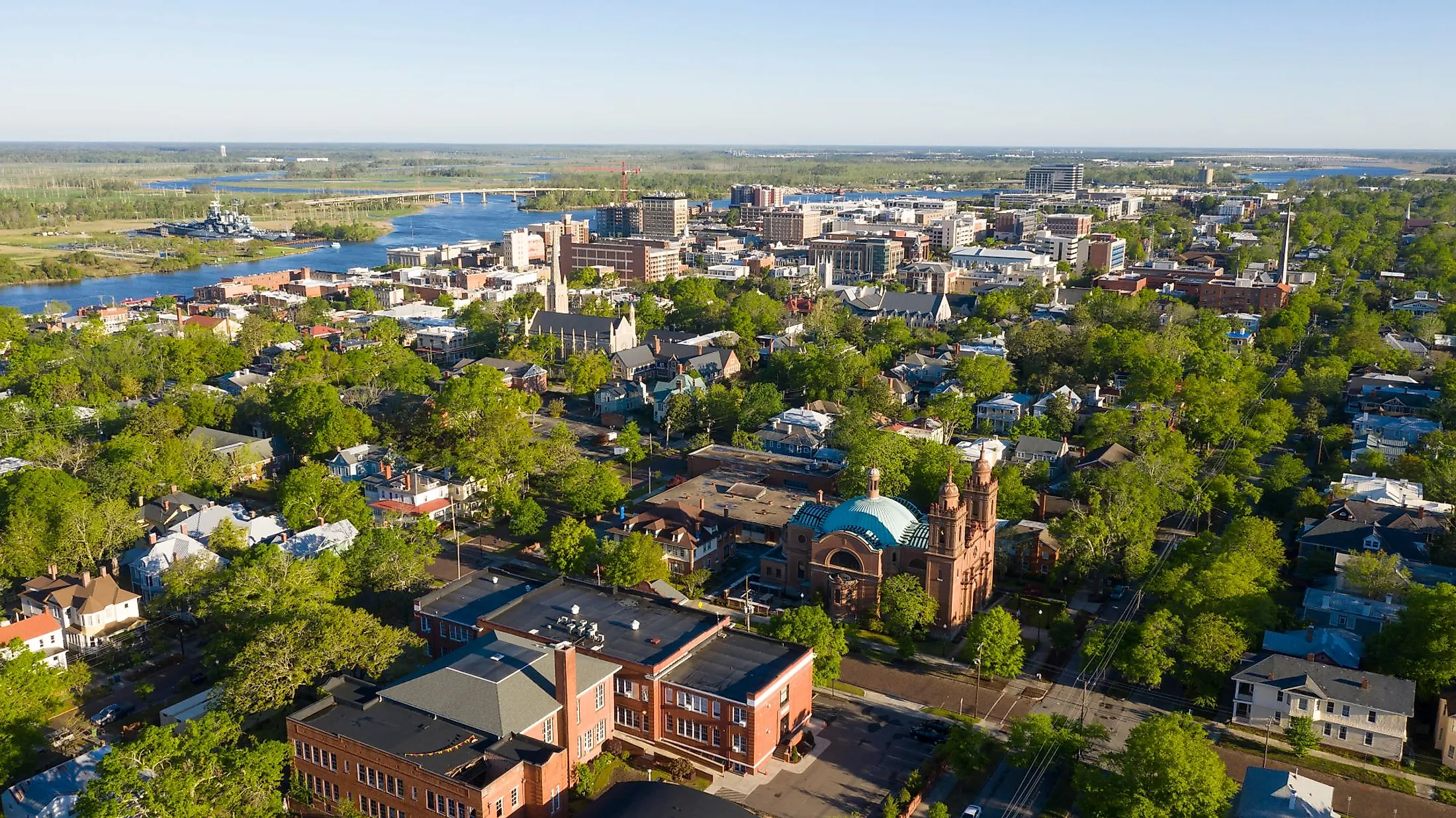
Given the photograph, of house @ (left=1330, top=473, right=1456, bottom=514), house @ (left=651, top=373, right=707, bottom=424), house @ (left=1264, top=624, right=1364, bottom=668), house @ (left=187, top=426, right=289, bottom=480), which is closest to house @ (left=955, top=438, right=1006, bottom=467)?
house @ (left=1330, top=473, right=1456, bottom=514)

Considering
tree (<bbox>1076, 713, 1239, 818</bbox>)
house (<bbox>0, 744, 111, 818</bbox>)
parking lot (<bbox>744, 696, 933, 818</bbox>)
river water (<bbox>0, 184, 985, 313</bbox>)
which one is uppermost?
river water (<bbox>0, 184, 985, 313</bbox>)

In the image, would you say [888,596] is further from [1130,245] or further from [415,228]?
[415,228]

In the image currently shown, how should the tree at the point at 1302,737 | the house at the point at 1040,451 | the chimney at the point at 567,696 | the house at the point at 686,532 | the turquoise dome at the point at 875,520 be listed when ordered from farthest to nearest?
the house at the point at 1040,451 → the house at the point at 686,532 → the turquoise dome at the point at 875,520 → the tree at the point at 1302,737 → the chimney at the point at 567,696

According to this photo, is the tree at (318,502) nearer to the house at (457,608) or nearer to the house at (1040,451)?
the house at (457,608)

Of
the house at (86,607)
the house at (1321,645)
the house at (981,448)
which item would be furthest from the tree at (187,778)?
the house at (981,448)

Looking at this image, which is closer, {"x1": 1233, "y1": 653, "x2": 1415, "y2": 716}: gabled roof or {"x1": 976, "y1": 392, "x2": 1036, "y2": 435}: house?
{"x1": 1233, "y1": 653, "x2": 1415, "y2": 716}: gabled roof

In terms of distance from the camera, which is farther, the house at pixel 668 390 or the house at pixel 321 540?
the house at pixel 668 390

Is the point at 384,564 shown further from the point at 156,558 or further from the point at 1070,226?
the point at 1070,226

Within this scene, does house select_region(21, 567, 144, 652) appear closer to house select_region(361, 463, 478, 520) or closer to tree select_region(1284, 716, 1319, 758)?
house select_region(361, 463, 478, 520)
